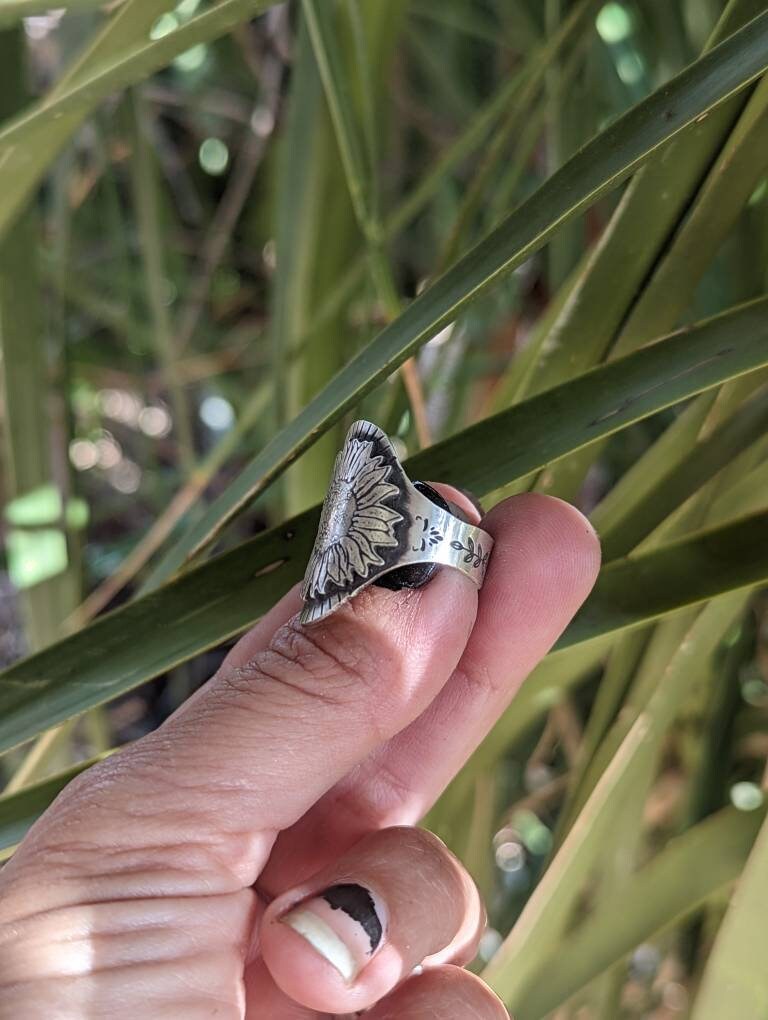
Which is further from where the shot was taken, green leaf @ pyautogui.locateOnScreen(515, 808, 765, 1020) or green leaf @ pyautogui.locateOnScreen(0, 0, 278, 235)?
green leaf @ pyautogui.locateOnScreen(515, 808, 765, 1020)

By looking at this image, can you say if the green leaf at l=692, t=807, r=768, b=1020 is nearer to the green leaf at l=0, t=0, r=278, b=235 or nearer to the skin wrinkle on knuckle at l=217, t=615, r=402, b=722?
the skin wrinkle on knuckle at l=217, t=615, r=402, b=722

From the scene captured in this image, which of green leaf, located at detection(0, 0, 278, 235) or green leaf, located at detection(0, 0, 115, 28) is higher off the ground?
green leaf, located at detection(0, 0, 115, 28)

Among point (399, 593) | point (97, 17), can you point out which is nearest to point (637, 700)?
point (399, 593)

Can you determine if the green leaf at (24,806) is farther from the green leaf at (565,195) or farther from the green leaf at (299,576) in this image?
the green leaf at (565,195)

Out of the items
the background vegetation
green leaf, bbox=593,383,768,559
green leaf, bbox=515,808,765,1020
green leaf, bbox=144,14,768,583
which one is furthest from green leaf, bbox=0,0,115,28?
green leaf, bbox=515,808,765,1020

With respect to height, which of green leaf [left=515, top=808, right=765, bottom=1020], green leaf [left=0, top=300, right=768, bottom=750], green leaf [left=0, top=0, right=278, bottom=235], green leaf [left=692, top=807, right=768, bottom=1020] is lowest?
green leaf [left=515, top=808, right=765, bottom=1020]

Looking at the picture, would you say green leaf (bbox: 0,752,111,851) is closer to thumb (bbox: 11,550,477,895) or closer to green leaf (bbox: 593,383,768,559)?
thumb (bbox: 11,550,477,895)

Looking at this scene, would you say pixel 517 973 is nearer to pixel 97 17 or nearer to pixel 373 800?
pixel 373 800

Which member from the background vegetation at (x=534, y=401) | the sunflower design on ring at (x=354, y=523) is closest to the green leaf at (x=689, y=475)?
the background vegetation at (x=534, y=401)

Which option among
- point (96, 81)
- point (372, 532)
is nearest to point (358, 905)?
Result: point (372, 532)
